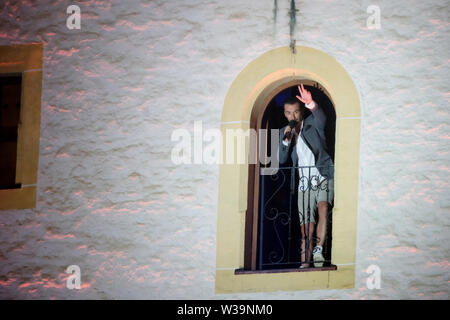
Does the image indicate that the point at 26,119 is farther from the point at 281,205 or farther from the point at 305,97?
the point at 305,97

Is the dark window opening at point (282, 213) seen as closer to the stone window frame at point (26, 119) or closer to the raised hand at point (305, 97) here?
the raised hand at point (305, 97)

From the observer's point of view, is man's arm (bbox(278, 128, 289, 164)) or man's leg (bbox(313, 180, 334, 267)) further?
man's arm (bbox(278, 128, 289, 164))

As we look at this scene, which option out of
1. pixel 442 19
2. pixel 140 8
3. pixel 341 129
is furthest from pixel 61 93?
pixel 442 19

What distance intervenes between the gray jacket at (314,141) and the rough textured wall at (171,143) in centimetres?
50

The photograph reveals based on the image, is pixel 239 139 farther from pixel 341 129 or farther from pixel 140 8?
pixel 140 8

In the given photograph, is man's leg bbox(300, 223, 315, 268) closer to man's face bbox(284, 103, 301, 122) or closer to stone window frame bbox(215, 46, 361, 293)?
stone window frame bbox(215, 46, 361, 293)

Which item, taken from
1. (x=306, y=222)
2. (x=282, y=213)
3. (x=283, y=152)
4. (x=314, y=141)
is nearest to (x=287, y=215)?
(x=282, y=213)

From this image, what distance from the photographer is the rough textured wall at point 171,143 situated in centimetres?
812

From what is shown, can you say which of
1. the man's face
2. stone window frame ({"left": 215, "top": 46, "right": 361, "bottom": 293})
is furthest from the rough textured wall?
the man's face

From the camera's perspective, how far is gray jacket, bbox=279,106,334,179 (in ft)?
28.3

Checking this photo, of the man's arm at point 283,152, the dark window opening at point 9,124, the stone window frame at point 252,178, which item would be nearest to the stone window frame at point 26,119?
the dark window opening at point 9,124

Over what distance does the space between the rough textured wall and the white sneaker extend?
29 centimetres

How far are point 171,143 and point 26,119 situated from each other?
153 cm
